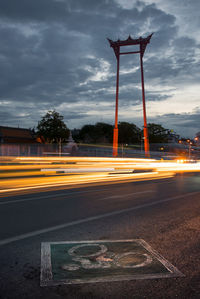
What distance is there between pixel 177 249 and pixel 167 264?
78cm

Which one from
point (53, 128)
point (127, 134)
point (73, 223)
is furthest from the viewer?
point (127, 134)

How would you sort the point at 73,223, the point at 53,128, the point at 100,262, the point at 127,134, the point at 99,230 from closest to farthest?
the point at 100,262, the point at 99,230, the point at 73,223, the point at 53,128, the point at 127,134

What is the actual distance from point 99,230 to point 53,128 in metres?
64.2

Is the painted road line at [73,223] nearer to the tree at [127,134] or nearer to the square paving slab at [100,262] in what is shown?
the square paving slab at [100,262]

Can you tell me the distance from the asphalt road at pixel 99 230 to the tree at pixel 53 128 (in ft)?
189

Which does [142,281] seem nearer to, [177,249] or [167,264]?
[167,264]

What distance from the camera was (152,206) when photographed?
9.32 m

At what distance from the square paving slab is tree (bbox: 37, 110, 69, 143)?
2529 inches

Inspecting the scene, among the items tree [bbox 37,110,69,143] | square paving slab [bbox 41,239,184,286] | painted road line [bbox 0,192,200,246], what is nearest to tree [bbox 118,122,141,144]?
tree [bbox 37,110,69,143]

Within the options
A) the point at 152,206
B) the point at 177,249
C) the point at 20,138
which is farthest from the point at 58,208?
the point at 20,138

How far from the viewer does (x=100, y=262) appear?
4.55 m

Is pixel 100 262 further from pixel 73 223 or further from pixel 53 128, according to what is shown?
pixel 53 128

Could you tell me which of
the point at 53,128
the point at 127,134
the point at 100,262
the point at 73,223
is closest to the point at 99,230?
the point at 73,223

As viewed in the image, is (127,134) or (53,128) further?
(127,134)
